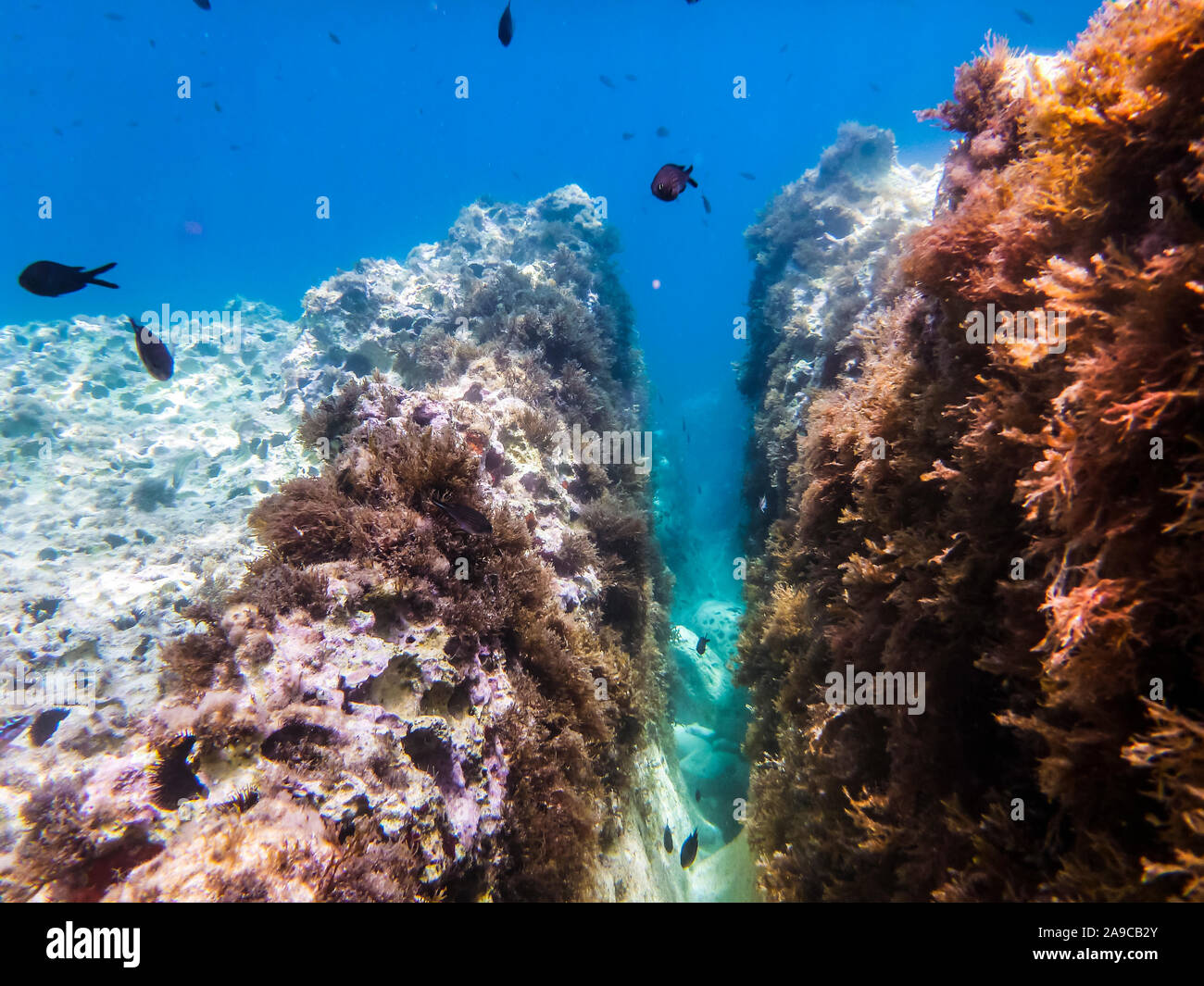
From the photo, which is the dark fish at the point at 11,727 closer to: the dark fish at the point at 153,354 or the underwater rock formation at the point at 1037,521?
the dark fish at the point at 153,354

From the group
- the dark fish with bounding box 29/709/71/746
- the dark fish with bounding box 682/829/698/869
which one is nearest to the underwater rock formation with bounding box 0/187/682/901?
the dark fish with bounding box 29/709/71/746

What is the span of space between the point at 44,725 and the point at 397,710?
8.86 m

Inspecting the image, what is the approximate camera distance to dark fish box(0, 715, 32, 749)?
7645 mm

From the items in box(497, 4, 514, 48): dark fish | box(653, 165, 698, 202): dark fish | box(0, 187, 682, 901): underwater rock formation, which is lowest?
box(0, 187, 682, 901): underwater rock formation

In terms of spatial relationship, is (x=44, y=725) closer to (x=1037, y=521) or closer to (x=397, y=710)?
(x=397, y=710)

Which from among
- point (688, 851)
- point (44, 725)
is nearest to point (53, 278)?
point (44, 725)

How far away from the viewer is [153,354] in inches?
198

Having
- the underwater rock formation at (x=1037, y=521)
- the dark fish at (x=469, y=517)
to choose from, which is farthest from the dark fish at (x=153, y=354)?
the underwater rock formation at (x=1037, y=521)

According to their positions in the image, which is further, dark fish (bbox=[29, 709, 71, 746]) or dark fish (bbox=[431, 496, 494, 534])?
dark fish (bbox=[29, 709, 71, 746])

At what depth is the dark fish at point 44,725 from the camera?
7703 millimetres

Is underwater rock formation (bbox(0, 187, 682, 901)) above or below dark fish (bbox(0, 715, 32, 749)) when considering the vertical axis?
above

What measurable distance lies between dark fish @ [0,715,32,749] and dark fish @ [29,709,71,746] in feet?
0.46

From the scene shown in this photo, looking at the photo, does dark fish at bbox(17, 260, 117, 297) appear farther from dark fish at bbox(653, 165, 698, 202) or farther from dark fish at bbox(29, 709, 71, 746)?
dark fish at bbox(29, 709, 71, 746)

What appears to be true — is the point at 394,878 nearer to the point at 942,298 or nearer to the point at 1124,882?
the point at 1124,882
